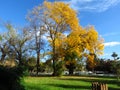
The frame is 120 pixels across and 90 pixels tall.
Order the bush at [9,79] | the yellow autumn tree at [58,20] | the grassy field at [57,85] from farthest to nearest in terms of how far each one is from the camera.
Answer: the yellow autumn tree at [58,20] → the grassy field at [57,85] → the bush at [9,79]

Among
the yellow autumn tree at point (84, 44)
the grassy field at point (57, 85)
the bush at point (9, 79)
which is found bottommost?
the grassy field at point (57, 85)

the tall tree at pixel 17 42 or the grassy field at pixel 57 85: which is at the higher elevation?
the tall tree at pixel 17 42

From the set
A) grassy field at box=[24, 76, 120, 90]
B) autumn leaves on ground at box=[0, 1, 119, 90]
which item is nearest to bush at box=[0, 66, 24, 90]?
grassy field at box=[24, 76, 120, 90]

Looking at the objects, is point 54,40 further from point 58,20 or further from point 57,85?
point 57,85

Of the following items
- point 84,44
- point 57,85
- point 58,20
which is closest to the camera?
point 57,85

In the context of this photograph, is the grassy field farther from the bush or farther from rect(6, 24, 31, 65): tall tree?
rect(6, 24, 31, 65): tall tree

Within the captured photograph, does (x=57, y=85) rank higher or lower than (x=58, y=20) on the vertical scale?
lower

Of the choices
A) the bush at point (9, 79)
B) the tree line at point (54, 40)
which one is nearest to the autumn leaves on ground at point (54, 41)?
the tree line at point (54, 40)

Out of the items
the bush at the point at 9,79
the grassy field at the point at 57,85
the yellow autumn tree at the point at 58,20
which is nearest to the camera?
the bush at the point at 9,79

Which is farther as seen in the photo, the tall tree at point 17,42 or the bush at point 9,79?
the tall tree at point 17,42

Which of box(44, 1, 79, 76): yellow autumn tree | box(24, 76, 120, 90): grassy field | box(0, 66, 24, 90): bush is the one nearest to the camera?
box(0, 66, 24, 90): bush

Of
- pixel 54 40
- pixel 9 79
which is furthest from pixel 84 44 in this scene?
pixel 9 79

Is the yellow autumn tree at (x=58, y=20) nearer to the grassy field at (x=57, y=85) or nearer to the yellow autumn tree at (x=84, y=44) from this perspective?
the yellow autumn tree at (x=84, y=44)

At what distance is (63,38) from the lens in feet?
184
